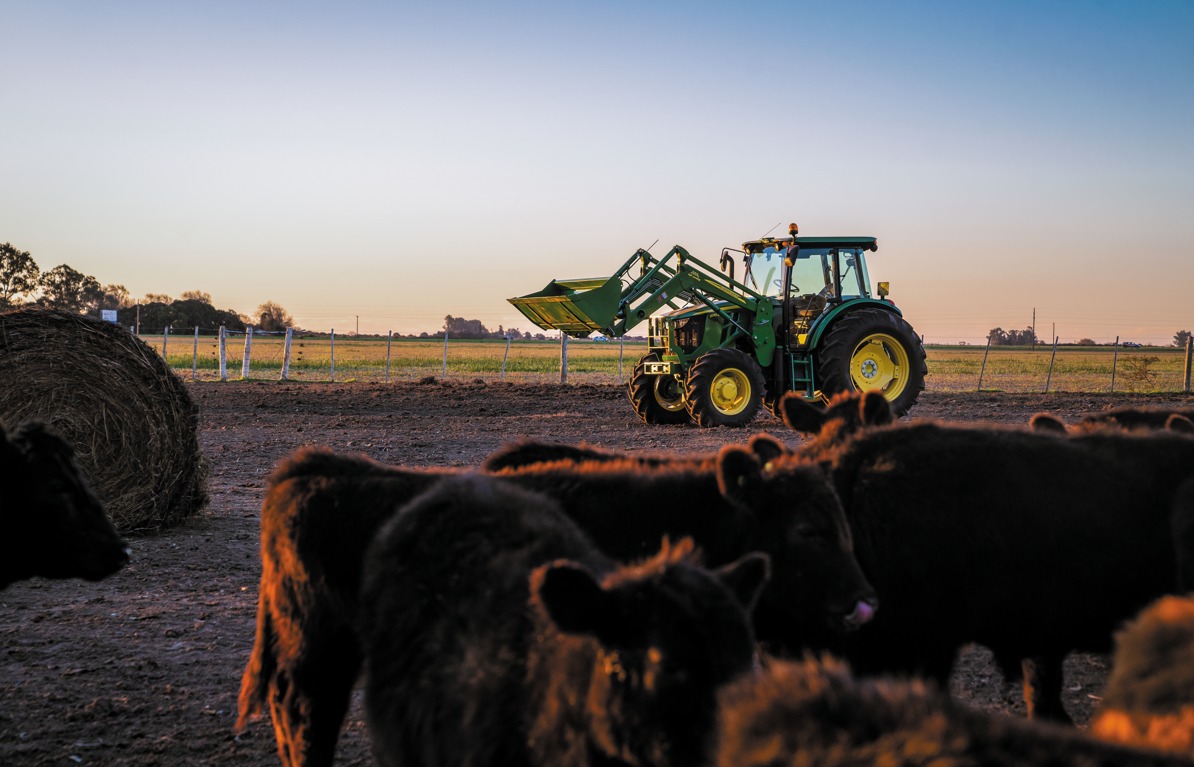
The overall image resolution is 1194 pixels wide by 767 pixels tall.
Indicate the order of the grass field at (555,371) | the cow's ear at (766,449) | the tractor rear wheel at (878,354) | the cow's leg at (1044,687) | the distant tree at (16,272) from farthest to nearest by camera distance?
1. the distant tree at (16,272)
2. the grass field at (555,371)
3. the tractor rear wheel at (878,354)
4. the cow's ear at (766,449)
5. the cow's leg at (1044,687)

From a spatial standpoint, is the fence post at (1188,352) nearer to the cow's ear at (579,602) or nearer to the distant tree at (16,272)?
the cow's ear at (579,602)

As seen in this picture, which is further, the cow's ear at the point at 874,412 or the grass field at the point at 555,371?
the grass field at the point at 555,371

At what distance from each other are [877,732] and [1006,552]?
360cm

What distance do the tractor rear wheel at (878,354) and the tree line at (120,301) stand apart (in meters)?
41.2

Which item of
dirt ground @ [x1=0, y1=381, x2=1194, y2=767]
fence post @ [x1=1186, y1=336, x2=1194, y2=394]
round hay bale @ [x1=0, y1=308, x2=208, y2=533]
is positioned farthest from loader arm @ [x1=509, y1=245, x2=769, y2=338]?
fence post @ [x1=1186, y1=336, x2=1194, y2=394]

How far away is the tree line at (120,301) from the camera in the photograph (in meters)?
62.7

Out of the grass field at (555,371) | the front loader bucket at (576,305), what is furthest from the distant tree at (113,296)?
the front loader bucket at (576,305)

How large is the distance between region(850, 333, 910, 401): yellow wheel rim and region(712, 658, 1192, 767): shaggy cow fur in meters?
16.6

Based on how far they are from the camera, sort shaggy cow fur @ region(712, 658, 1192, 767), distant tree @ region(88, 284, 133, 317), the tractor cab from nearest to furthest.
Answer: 1. shaggy cow fur @ region(712, 658, 1192, 767)
2. the tractor cab
3. distant tree @ region(88, 284, 133, 317)

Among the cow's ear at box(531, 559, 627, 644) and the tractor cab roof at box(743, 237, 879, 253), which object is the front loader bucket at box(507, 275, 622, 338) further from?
the cow's ear at box(531, 559, 627, 644)

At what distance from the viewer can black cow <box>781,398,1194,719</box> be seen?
4742 mm

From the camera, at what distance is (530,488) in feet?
15.4

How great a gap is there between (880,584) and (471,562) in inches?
95.2

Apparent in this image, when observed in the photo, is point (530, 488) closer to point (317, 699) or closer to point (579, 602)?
point (317, 699)
